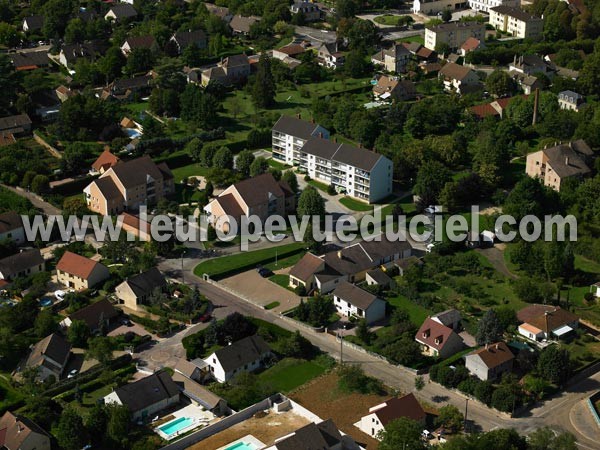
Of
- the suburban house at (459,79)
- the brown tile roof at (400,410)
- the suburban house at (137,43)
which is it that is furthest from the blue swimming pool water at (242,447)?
the suburban house at (137,43)

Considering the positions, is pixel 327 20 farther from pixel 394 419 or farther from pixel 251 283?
pixel 394 419

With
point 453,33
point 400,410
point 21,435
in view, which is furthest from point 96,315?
point 453,33

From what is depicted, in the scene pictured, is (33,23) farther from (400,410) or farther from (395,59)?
(400,410)

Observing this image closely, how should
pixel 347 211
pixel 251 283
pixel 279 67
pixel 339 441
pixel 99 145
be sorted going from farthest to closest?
pixel 279 67 < pixel 99 145 < pixel 347 211 < pixel 251 283 < pixel 339 441

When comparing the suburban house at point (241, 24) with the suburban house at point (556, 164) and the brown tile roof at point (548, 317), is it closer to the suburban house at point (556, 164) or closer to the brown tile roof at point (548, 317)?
the suburban house at point (556, 164)

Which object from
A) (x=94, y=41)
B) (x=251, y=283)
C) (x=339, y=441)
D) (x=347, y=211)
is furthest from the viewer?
(x=94, y=41)

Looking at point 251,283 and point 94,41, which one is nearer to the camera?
point 251,283

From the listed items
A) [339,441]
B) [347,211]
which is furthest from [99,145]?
[339,441]
